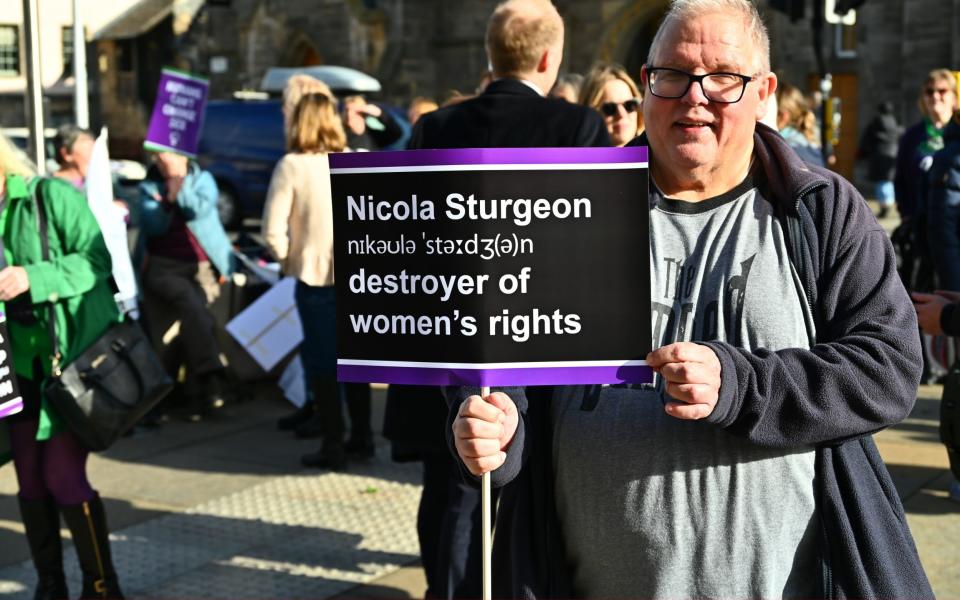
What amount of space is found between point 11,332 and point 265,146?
16.3m

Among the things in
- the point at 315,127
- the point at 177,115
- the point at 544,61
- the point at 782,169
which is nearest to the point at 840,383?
the point at 782,169

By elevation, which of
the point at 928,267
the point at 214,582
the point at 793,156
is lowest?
the point at 214,582

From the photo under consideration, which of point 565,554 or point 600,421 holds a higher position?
point 600,421

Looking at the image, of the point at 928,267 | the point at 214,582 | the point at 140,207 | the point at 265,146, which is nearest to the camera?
the point at 214,582

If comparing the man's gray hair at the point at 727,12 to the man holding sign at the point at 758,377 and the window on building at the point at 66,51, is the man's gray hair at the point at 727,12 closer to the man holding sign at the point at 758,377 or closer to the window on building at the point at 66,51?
the man holding sign at the point at 758,377

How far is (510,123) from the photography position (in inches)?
167

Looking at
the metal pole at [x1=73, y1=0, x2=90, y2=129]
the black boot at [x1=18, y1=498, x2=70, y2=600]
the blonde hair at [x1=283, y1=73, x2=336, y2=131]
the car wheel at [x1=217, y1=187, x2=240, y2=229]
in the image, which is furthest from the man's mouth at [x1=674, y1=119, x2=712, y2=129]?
the car wheel at [x1=217, y1=187, x2=240, y2=229]

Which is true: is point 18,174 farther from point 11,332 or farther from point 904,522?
point 904,522

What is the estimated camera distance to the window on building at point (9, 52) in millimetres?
44062

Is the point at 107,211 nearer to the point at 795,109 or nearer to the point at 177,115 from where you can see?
the point at 177,115

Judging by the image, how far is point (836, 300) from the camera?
228 centimetres

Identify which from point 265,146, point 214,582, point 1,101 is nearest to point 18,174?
point 214,582

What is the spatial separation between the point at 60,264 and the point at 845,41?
74.9 ft

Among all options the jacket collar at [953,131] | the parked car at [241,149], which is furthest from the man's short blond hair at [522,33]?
the parked car at [241,149]
